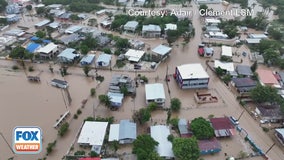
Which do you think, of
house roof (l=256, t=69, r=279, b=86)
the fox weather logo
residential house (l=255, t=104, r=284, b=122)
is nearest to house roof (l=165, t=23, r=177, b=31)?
house roof (l=256, t=69, r=279, b=86)

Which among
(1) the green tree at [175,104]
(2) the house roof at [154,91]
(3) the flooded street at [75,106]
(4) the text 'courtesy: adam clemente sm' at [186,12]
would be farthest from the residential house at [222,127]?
(4) the text 'courtesy: adam clemente sm' at [186,12]

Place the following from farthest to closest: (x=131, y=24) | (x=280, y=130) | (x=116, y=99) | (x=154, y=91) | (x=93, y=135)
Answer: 1. (x=131, y=24)
2. (x=154, y=91)
3. (x=116, y=99)
4. (x=280, y=130)
5. (x=93, y=135)

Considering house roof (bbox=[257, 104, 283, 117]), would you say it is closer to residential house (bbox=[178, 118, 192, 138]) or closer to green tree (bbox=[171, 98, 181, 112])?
residential house (bbox=[178, 118, 192, 138])

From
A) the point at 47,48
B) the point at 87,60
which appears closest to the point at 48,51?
the point at 47,48

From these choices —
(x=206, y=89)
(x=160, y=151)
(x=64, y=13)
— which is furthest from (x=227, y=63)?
(x=64, y=13)

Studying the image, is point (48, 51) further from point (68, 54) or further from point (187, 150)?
point (187, 150)

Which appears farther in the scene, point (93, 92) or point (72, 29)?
point (72, 29)

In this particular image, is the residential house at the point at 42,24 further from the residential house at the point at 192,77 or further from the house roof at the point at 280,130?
the house roof at the point at 280,130
